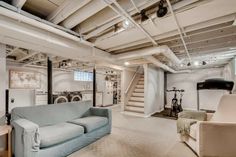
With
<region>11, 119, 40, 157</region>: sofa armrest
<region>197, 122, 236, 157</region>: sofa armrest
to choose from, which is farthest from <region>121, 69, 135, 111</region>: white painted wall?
<region>11, 119, 40, 157</region>: sofa armrest

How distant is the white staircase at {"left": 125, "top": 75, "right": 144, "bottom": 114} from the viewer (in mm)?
6613

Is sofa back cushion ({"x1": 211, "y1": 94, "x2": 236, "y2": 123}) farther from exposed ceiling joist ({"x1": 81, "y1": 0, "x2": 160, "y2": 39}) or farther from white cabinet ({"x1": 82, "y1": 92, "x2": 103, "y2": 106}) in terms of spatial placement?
white cabinet ({"x1": 82, "y1": 92, "x2": 103, "y2": 106})

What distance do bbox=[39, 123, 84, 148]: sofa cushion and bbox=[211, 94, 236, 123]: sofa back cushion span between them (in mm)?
2728

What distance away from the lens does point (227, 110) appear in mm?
2838

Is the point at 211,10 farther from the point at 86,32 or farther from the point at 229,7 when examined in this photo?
the point at 86,32

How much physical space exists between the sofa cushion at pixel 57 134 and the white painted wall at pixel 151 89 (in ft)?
12.5

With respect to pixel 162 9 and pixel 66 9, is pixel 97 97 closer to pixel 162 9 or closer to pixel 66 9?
pixel 66 9

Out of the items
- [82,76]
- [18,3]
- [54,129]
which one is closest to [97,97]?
[82,76]

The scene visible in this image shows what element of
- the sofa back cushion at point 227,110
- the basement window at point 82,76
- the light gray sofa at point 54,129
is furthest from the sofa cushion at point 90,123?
the basement window at point 82,76

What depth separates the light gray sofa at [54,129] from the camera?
2.17m

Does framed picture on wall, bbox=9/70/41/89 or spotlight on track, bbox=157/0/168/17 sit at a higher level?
spotlight on track, bbox=157/0/168/17

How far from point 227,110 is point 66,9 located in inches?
131

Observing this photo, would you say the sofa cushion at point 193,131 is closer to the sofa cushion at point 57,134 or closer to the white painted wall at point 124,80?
the sofa cushion at point 57,134

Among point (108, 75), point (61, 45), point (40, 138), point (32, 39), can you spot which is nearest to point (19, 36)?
point (32, 39)
